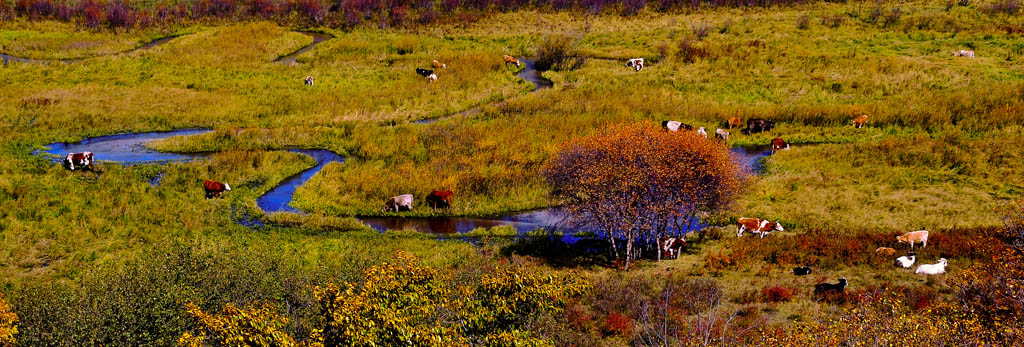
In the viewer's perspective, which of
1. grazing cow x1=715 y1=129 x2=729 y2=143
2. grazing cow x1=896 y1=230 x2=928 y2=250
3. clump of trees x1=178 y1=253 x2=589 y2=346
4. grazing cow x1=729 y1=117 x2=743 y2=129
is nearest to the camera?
clump of trees x1=178 y1=253 x2=589 y2=346

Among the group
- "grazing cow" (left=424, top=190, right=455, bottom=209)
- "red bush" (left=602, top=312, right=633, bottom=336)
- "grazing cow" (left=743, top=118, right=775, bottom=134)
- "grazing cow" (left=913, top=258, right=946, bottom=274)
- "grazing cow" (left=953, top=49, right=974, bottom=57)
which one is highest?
"grazing cow" (left=953, top=49, right=974, bottom=57)

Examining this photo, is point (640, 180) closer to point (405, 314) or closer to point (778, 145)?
point (405, 314)

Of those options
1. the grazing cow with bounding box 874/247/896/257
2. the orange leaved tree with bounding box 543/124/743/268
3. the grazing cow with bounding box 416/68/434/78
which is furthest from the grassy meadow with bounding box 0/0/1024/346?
the orange leaved tree with bounding box 543/124/743/268

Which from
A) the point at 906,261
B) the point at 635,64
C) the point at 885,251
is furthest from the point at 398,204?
the point at 635,64

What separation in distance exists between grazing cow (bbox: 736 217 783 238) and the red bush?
1053 centimetres

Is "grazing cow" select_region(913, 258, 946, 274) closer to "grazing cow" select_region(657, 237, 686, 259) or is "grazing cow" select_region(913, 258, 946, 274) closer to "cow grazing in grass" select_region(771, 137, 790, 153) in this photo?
"grazing cow" select_region(657, 237, 686, 259)

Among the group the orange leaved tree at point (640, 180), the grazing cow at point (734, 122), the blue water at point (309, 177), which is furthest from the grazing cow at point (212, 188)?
the grazing cow at point (734, 122)

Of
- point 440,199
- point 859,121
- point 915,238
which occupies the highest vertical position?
point 915,238

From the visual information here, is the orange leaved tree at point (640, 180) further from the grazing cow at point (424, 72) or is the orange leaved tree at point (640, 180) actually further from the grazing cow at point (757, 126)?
the grazing cow at point (424, 72)

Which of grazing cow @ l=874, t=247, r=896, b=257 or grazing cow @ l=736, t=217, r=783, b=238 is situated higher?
grazing cow @ l=874, t=247, r=896, b=257

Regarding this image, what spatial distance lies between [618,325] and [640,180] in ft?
22.0

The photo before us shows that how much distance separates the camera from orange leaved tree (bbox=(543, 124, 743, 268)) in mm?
24297

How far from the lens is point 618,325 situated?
19234 millimetres

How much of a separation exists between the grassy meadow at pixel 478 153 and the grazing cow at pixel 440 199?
0.69 m
